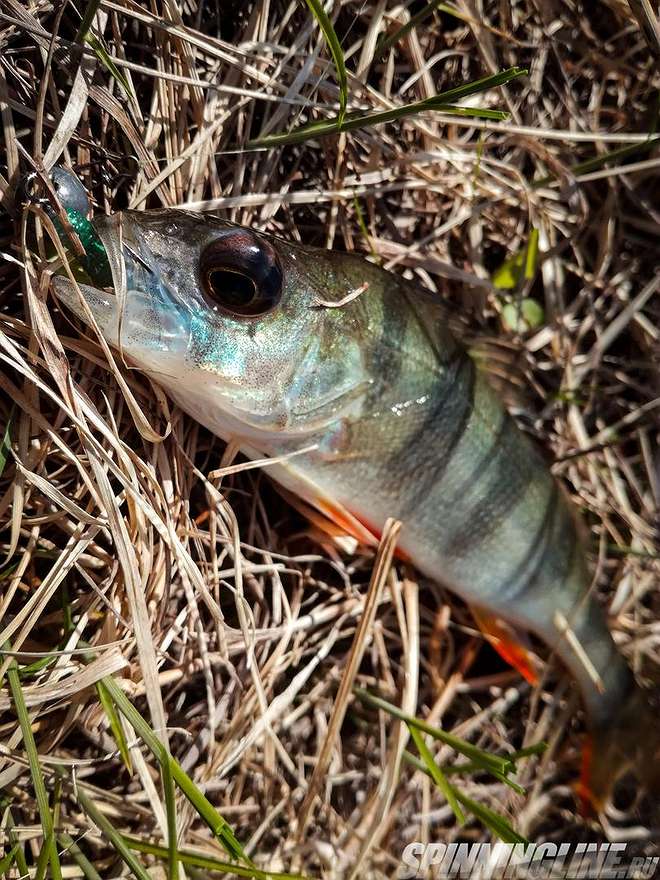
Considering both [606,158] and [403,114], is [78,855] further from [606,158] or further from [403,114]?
[606,158]

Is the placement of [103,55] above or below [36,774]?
above

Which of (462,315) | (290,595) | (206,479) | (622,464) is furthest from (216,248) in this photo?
(622,464)

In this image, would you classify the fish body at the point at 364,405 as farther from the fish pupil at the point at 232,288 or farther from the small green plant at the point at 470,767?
the small green plant at the point at 470,767

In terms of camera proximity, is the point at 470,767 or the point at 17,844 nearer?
the point at 17,844

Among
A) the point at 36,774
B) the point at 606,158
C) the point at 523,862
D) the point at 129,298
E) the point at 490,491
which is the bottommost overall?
the point at 523,862

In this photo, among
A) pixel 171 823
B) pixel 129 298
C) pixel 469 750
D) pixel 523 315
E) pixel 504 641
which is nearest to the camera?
pixel 171 823

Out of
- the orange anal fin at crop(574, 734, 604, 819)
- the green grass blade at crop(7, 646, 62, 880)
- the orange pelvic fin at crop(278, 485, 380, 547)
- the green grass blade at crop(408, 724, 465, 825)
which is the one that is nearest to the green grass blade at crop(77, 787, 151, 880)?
the green grass blade at crop(7, 646, 62, 880)

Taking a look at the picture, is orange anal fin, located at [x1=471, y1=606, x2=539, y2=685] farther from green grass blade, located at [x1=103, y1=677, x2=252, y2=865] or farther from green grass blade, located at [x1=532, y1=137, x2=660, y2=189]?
green grass blade, located at [x1=532, y1=137, x2=660, y2=189]

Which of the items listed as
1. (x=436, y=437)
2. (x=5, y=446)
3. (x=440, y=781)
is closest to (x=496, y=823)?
(x=440, y=781)
